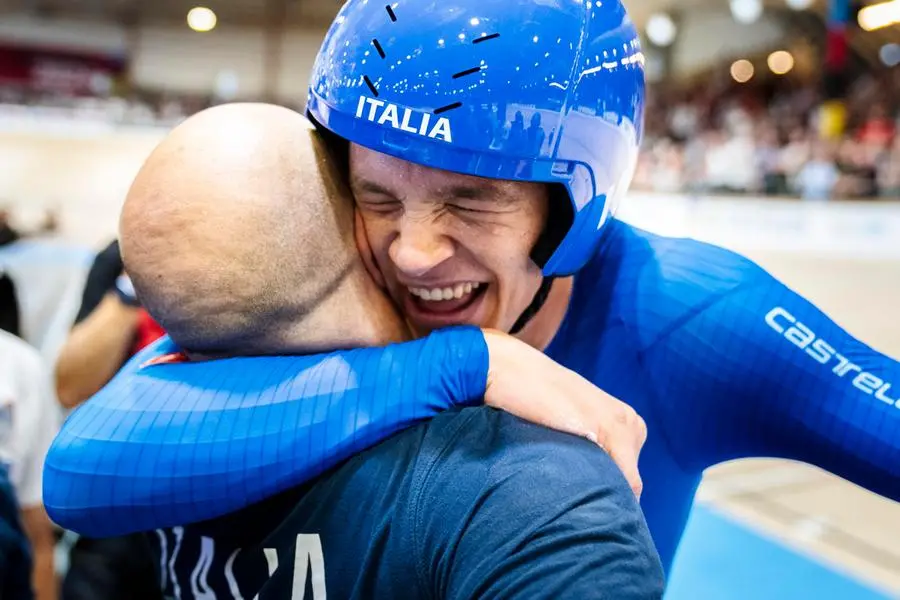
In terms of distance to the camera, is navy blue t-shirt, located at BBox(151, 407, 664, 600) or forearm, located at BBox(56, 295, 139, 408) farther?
forearm, located at BBox(56, 295, 139, 408)

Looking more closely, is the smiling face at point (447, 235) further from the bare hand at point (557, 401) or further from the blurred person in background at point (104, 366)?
the blurred person in background at point (104, 366)

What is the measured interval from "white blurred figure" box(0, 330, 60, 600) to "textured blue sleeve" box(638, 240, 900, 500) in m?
1.78

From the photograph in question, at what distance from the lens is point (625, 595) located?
0.69 meters

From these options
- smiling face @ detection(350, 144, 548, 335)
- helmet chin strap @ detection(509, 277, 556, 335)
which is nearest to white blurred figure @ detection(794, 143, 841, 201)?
helmet chin strap @ detection(509, 277, 556, 335)

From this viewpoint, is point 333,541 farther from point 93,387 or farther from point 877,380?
point 93,387

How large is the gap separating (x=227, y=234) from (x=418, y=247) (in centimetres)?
26

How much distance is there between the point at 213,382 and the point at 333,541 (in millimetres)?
252

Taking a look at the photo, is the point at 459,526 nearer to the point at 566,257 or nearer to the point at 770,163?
the point at 566,257

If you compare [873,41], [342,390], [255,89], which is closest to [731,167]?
[873,41]

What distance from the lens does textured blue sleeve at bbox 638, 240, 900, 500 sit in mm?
1228

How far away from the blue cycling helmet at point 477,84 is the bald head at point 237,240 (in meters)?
0.12

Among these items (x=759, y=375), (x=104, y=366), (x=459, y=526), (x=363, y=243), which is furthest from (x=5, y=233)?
(x=459, y=526)

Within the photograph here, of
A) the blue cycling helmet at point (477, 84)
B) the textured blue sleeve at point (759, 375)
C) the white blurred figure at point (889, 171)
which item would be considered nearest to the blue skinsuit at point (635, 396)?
the textured blue sleeve at point (759, 375)

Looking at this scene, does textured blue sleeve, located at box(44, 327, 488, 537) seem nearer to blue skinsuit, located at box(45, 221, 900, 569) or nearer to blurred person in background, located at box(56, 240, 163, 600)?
blue skinsuit, located at box(45, 221, 900, 569)
